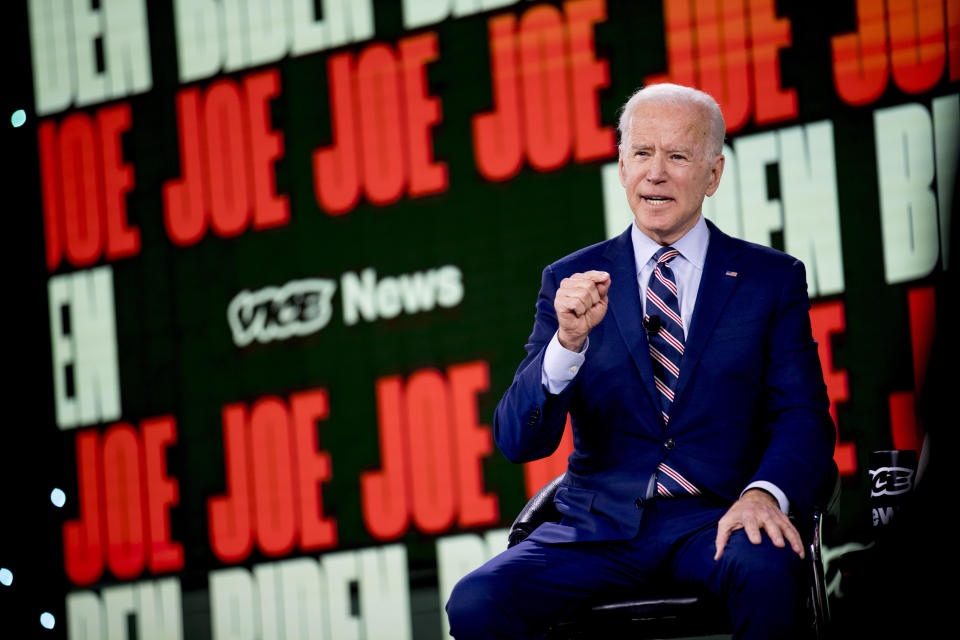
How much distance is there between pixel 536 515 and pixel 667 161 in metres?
0.69

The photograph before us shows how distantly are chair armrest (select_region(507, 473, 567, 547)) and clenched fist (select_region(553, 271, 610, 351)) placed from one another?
1.39 feet

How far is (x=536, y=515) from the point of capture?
7.16ft

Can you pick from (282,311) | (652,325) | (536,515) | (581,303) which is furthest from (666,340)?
(282,311)

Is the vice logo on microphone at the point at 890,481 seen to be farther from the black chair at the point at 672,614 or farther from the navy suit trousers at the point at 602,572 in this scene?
the navy suit trousers at the point at 602,572

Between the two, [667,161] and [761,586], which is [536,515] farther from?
[667,161]

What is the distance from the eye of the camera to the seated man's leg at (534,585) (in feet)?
6.19

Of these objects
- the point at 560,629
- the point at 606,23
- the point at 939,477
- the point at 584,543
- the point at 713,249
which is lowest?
the point at 560,629

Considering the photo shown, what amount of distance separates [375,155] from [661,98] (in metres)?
2.09

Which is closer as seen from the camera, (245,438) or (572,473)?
(572,473)

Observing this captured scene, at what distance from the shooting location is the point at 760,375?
204 cm

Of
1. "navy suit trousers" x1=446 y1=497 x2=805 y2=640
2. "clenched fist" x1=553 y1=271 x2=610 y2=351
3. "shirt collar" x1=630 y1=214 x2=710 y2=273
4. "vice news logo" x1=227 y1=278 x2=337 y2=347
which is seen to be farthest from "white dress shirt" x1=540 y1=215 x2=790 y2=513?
"vice news logo" x1=227 y1=278 x2=337 y2=347

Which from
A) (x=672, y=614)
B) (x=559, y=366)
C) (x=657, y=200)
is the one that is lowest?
(x=672, y=614)

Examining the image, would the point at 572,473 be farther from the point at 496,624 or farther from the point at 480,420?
the point at 480,420

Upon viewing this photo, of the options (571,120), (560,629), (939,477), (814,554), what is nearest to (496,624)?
(560,629)
